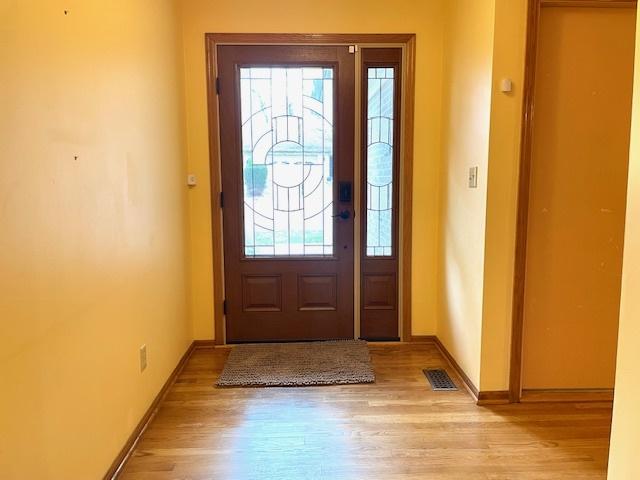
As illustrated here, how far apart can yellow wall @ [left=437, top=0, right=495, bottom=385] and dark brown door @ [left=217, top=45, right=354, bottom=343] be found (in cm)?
66

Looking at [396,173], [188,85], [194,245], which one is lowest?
[194,245]

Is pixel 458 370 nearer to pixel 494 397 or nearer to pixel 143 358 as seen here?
pixel 494 397

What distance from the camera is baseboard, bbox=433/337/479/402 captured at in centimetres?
248

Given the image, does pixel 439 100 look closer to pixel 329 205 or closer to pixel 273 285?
pixel 329 205

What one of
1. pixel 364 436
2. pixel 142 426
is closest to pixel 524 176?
pixel 364 436

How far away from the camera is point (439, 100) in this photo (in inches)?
122

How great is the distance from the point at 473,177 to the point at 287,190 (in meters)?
1.27

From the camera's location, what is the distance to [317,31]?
3.03 meters

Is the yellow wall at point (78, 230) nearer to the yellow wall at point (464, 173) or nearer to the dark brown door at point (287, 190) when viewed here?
the dark brown door at point (287, 190)

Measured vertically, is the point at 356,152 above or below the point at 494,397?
above

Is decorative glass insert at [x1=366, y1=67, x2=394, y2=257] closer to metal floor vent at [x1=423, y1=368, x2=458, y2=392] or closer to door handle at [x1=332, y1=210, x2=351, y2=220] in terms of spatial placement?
door handle at [x1=332, y1=210, x2=351, y2=220]

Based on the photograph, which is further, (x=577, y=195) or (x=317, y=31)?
(x=317, y=31)

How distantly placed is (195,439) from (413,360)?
152 centimetres

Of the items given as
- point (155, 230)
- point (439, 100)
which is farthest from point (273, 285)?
point (439, 100)
